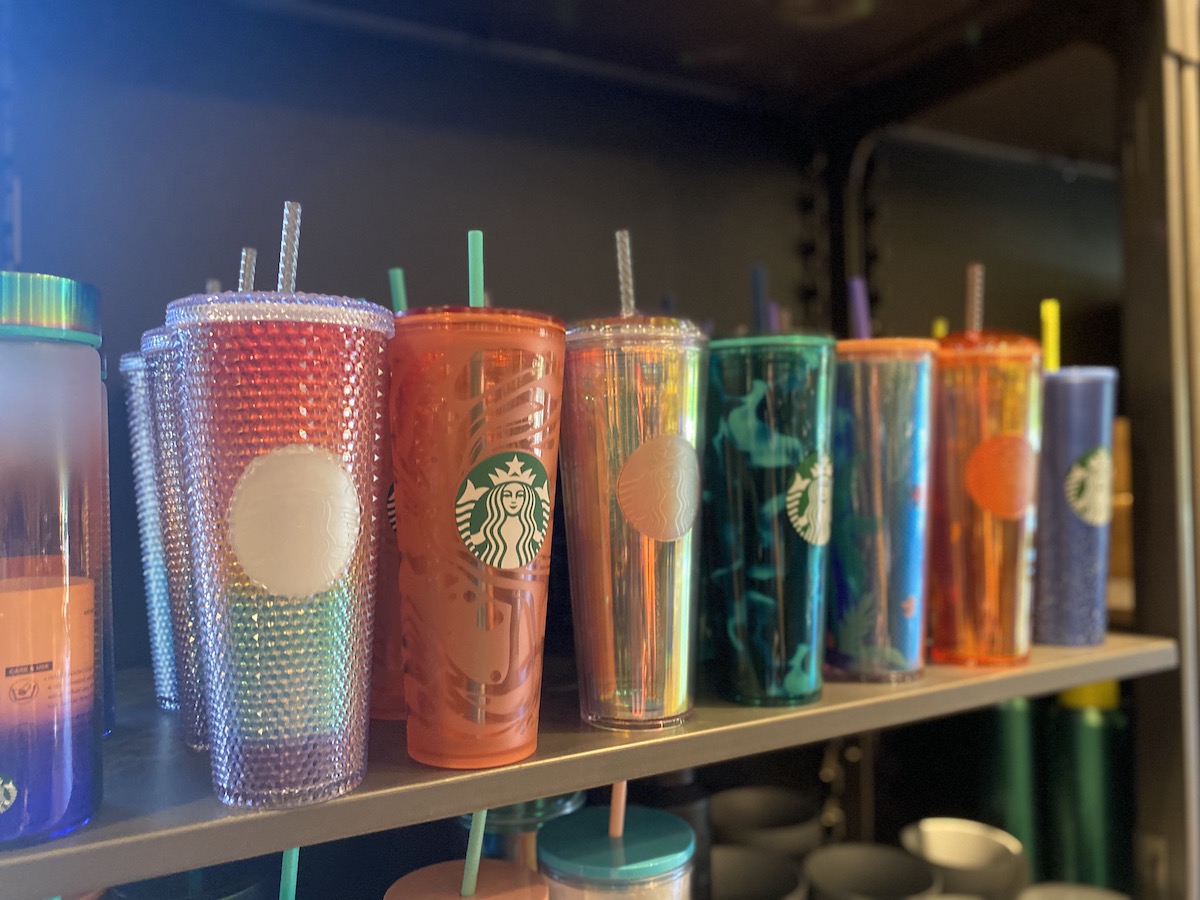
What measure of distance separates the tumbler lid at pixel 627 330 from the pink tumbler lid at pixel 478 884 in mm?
353

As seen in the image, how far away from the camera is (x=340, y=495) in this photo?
470mm

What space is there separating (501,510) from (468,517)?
19mm

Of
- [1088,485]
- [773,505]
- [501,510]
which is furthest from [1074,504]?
[501,510]

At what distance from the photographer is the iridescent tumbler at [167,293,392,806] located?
1.50ft

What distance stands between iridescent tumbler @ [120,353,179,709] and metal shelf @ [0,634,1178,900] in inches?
1.3

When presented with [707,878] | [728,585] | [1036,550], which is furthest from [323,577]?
[1036,550]

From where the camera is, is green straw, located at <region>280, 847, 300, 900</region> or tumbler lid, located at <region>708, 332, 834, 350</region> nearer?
green straw, located at <region>280, 847, 300, 900</region>

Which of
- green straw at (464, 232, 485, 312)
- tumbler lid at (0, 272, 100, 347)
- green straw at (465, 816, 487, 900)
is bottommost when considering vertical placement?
green straw at (465, 816, 487, 900)

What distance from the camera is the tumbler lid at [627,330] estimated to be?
0.58 meters

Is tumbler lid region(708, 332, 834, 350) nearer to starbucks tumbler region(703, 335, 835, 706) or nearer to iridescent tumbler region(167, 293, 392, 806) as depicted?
starbucks tumbler region(703, 335, 835, 706)

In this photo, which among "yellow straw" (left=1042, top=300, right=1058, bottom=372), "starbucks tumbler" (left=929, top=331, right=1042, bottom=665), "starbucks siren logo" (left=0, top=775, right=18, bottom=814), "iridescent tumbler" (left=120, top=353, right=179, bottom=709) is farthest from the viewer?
"yellow straw" (left=1042, top=300, right=1058, bottom=372)

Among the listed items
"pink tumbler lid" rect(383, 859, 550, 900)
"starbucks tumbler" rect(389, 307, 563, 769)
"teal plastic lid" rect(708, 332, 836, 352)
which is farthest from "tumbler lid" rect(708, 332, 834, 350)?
"pink tumbler lid" rect(383, 859, 550, 900)

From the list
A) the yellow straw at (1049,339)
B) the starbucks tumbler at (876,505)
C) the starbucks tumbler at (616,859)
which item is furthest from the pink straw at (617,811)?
the yellow straw at (1049,339)

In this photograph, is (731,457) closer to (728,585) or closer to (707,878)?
(728,585)
